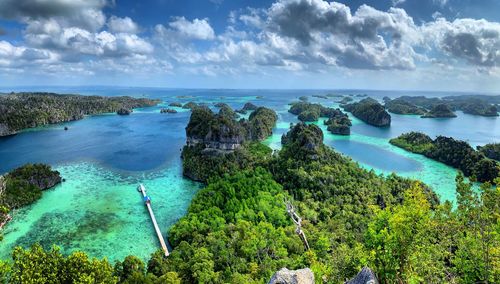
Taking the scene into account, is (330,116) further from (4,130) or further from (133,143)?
(4,130)

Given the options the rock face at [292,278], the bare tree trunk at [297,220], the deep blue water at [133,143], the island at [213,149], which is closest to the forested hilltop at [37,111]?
the deep blue water at [133,143]

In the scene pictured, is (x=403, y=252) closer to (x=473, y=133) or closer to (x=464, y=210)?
(x=464, y=210)

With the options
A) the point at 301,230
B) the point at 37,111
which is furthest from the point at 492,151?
the point at 37,111

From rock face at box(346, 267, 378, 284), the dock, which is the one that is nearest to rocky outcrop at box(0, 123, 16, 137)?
the dock

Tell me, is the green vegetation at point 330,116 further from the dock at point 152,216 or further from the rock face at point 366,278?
the rock face at point 366,278

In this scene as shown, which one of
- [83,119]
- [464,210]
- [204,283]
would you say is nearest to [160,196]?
[204,283]
